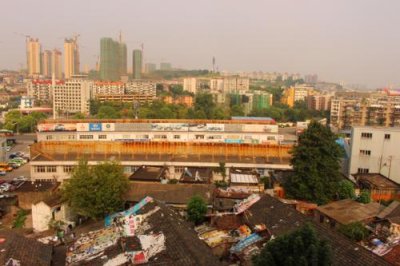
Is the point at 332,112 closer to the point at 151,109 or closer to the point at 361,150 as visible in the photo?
the point at 151,109

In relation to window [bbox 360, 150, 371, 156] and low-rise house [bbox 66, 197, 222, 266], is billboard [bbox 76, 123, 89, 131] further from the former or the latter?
window [bbox 360, 150, 371, 156]

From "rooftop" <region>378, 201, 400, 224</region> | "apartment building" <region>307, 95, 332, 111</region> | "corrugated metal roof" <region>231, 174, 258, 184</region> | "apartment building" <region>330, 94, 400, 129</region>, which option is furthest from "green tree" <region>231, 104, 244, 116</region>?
"rooftop" <region>378, 201, 400, 224</region>

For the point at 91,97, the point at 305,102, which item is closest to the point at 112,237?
the point at 91,97

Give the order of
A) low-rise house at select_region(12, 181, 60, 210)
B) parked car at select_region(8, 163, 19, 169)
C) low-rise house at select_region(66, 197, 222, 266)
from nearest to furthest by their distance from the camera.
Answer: low-rise house at select_region(66, 197, 222, 266)
low-rise house at select_region(12, 181, 60, 210)
parked car at select_region(8, 163, 19, 169)

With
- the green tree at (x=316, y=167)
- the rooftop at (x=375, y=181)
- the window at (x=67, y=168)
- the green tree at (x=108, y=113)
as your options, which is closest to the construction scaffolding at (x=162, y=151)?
the window at (x=67, y=168)

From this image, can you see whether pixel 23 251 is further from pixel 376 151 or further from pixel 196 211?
pixel 376 151

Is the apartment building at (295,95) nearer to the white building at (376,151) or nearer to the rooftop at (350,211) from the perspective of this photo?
the white building at (376,151)

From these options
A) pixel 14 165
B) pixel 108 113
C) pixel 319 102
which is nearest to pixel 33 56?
pixel 108 113
